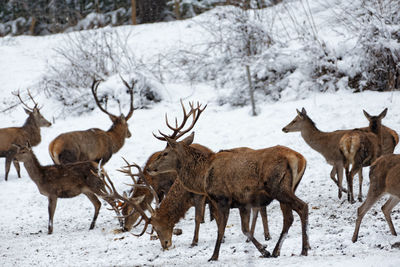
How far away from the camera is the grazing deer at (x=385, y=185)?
6.42 metres

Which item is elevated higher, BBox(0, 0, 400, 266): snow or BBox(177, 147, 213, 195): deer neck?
BBox(177, 147, 213, 195): deer neck

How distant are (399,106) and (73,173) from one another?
7.84 meters

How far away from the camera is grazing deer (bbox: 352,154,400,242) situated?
6422 mm

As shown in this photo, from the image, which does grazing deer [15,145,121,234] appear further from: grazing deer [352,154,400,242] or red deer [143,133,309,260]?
grazing deer [352,154,400,242]

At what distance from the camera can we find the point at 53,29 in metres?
27.8

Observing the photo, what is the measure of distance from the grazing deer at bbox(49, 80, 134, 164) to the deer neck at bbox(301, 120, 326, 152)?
4.19 m

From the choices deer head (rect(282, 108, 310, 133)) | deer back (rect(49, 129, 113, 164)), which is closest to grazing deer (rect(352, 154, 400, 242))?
deer head (rect(282, 108, 310, 133))

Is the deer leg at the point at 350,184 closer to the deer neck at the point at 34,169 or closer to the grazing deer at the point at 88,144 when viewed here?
the grazing deer at the point at 88,144

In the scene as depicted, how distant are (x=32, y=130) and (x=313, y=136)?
7.63 meters

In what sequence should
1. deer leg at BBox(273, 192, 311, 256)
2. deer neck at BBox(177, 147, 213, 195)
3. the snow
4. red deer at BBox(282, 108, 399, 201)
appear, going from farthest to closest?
1. red deer at BBox(282, 108, 399, 201)
2. deer neck at BBox(177, 147, 213, 195)
3. the snow
4. deer leg at BBox(273, 192, 311, 256)

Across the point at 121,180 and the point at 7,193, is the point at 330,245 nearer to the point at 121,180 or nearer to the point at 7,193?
the point at 121,180

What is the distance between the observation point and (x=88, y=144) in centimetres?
1107

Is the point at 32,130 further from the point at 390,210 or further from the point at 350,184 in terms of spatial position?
the point at 390,210

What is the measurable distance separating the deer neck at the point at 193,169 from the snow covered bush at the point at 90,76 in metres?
9.54
